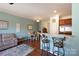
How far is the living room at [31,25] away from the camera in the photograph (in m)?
4.63

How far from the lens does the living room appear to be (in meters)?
4.63

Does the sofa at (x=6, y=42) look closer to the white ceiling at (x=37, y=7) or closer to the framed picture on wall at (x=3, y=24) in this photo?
the framed picture on wall at (x=3, y=24)

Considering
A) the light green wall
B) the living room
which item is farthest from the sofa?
the light green wall

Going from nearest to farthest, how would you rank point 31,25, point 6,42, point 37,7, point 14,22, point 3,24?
point 37,7 < point 6,42 < point 3,24 < point 14,22 < point 31,25

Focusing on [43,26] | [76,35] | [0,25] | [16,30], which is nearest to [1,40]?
[0,25]

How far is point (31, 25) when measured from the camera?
34.1 ft

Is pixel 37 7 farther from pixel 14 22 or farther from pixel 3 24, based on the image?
pixel 14 22

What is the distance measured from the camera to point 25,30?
9516mm

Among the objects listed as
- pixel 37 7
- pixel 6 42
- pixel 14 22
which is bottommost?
pixel 6 42

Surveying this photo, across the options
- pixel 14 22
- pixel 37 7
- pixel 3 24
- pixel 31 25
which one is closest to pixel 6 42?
pixel 3 24

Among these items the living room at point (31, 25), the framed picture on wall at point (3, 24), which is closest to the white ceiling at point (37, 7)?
the living room at point (31, 25)

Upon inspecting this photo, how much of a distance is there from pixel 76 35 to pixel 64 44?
98 cm

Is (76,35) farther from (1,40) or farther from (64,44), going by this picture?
(1,40)

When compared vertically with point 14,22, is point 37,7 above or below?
above
